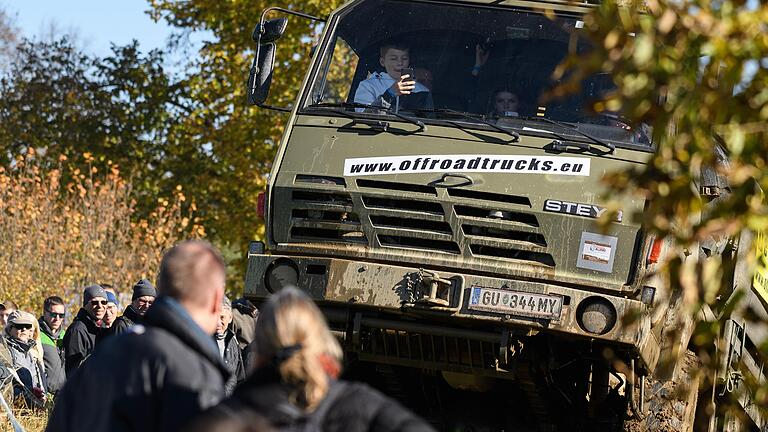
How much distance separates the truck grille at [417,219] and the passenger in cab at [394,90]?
0.75 meters

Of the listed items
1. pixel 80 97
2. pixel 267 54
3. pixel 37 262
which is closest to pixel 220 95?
pixel 80 97

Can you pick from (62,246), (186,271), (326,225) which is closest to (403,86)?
(326,225)

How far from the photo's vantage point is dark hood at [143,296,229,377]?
425 cm

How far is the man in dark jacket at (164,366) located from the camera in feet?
13.6

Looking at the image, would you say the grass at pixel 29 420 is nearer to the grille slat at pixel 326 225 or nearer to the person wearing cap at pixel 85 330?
the person wearing cap at pixel 85 330

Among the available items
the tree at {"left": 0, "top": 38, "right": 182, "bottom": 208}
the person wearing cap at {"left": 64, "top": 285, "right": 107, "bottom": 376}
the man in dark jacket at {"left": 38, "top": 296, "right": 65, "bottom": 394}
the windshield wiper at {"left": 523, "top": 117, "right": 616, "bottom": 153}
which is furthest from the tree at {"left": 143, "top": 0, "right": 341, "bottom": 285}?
the windshield wiper at {"left": 523, "top": 117, "right": 616, "bottom": 153}

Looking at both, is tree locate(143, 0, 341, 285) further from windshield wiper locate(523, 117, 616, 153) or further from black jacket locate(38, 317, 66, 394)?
windshield wiper locate(523, 117, 616, 153)

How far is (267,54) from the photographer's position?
979 cm

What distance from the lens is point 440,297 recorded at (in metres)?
8.62

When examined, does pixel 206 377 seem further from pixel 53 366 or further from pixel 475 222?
pixel 53 366

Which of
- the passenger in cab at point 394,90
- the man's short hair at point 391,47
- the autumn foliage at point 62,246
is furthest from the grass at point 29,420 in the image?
the autumn foliage at point 62,246

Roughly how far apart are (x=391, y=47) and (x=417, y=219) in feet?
5.02

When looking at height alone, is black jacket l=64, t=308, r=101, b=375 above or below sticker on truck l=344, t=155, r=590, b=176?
below

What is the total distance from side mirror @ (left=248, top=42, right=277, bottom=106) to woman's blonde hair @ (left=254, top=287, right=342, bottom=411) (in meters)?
5.93
